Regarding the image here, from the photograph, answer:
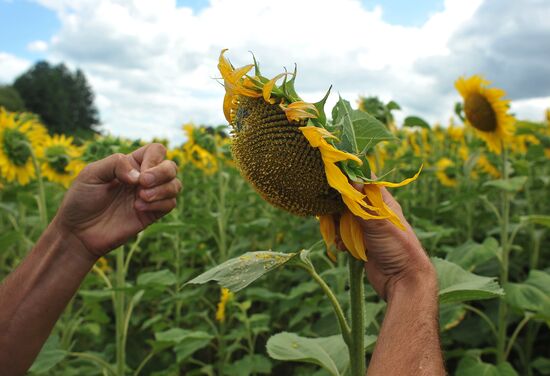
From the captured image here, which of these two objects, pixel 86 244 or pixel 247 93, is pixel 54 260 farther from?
pixel 247 93

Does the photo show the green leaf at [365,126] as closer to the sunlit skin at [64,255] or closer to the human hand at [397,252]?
the human hand at [397,252]

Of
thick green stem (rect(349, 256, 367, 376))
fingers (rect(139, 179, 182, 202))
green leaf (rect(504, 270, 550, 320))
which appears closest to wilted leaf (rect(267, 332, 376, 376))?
thick green stem (rect(349, 256, 367, 376))

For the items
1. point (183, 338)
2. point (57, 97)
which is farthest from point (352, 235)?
point (57, 97)

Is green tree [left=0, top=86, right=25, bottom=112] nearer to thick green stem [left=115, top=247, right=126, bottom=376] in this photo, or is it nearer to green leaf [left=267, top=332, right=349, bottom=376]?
thick green stem [left=115, top=247, right=126, bottom=376]

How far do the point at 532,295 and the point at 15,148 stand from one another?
112 inches

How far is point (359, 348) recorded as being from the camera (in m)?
1.23

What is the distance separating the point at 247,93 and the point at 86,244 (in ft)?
2.92

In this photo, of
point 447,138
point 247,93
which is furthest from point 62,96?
point 247,93

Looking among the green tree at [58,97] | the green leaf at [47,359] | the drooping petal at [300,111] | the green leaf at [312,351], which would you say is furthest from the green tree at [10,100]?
the drooping petal at [300,111]

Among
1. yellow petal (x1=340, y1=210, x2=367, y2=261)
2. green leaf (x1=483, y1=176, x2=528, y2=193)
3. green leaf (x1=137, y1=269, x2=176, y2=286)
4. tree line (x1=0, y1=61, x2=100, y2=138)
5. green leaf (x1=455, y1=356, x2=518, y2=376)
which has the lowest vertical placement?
green leaf (x1=455, y1=356, x2=518, y2=376)

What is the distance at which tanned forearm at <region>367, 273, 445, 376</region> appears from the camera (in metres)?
1.04

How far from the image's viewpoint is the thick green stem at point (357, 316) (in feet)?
3.98

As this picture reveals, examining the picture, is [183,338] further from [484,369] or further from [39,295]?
[484,369]

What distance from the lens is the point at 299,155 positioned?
1112mm
